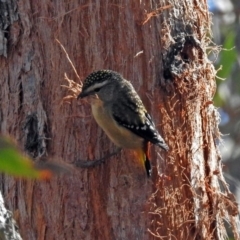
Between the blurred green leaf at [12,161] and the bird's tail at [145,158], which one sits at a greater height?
the bird's tail at [145,158]

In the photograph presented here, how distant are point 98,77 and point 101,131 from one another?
0.32m

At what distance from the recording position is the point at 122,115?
147 inches

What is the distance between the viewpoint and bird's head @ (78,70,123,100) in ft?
11.3

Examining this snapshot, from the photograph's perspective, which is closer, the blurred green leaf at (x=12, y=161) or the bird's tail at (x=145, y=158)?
the blurred green leaf at (x=12, y=161)

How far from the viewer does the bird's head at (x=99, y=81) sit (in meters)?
3.45

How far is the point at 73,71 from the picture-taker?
364 cm

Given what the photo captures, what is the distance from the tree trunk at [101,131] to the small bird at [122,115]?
7cm

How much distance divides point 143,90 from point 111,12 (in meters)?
0.52

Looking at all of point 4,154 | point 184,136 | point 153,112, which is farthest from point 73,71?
point 4,154

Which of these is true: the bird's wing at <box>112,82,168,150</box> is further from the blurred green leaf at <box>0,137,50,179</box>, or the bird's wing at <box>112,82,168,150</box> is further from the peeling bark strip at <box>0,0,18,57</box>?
the blurred green leaf at <box>0,137,50,179</box>


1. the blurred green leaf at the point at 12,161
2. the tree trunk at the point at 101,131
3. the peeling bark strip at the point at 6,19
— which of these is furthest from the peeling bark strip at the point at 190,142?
the blurred green leaf at the point at 12,161

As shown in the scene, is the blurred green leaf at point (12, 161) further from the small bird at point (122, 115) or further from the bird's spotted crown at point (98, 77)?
the bird's spotted crown at point (98, 77)

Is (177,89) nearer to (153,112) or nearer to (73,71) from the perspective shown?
(153,112)

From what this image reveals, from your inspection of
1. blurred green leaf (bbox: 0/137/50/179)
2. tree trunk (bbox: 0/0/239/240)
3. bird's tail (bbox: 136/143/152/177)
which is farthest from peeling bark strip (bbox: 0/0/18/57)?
blurred green leaf (bbox: 0/137/50/179)
